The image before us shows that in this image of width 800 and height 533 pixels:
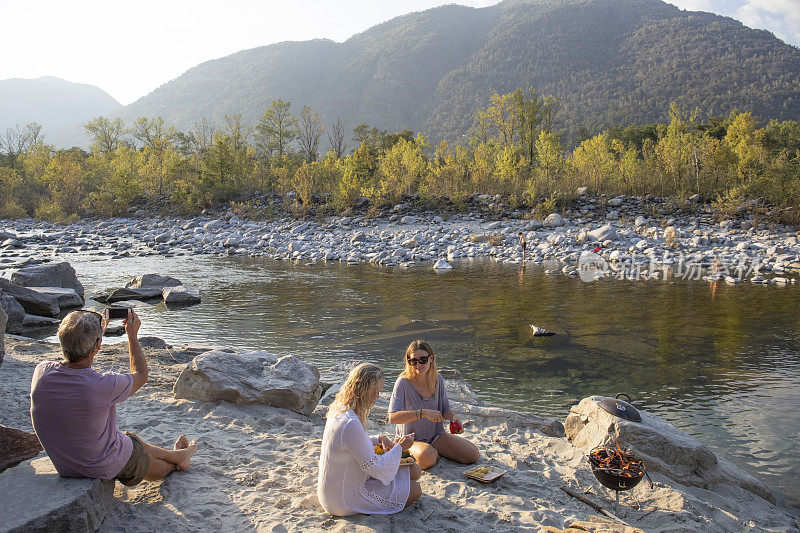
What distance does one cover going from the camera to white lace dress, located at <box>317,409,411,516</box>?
3.12 meters

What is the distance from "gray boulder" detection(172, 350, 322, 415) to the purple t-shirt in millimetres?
2186

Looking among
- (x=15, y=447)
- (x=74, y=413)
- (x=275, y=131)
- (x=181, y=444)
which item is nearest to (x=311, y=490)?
(x=181, y=444)

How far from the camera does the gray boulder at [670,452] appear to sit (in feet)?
14.2

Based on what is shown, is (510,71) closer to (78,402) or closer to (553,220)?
(553,220)

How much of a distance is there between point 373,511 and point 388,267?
1562 centimetres

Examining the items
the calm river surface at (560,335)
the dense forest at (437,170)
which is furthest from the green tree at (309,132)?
the calm river surface at (560,335)

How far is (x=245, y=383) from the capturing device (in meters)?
5.39

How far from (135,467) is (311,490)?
124 cm

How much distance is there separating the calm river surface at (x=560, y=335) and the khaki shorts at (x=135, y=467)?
4331mm

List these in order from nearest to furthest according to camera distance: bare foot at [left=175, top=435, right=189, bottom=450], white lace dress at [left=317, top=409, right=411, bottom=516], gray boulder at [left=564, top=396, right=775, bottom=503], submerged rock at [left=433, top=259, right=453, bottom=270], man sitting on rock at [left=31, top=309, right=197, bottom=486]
→ man sitting on rock at [left=31, top=309, right=197, bottom=486] → white lace dress at [left=317, top=409, right=411, bottom=516] → bare foot at [left=175, top=435, right=189, bottom=450] → gray boulder at [left=564, top=396, right=775, bottom=503] → submerged rock at [left=433, top=259, right=453, bottom=270]

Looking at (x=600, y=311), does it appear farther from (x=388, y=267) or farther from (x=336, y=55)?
(x=336, y=55)

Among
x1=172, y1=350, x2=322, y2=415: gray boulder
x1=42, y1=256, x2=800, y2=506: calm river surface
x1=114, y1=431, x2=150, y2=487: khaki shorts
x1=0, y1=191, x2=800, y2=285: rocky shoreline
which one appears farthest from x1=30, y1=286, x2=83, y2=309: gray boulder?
x1=114, y1=431, x2=150, y2=487: khaki shorts

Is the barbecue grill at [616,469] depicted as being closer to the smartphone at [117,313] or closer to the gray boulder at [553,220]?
the smartphone at [117,313]

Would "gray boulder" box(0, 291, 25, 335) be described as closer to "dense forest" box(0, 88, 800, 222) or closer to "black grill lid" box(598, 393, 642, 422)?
"black grill lid" box(598, 393, 642, 422)
